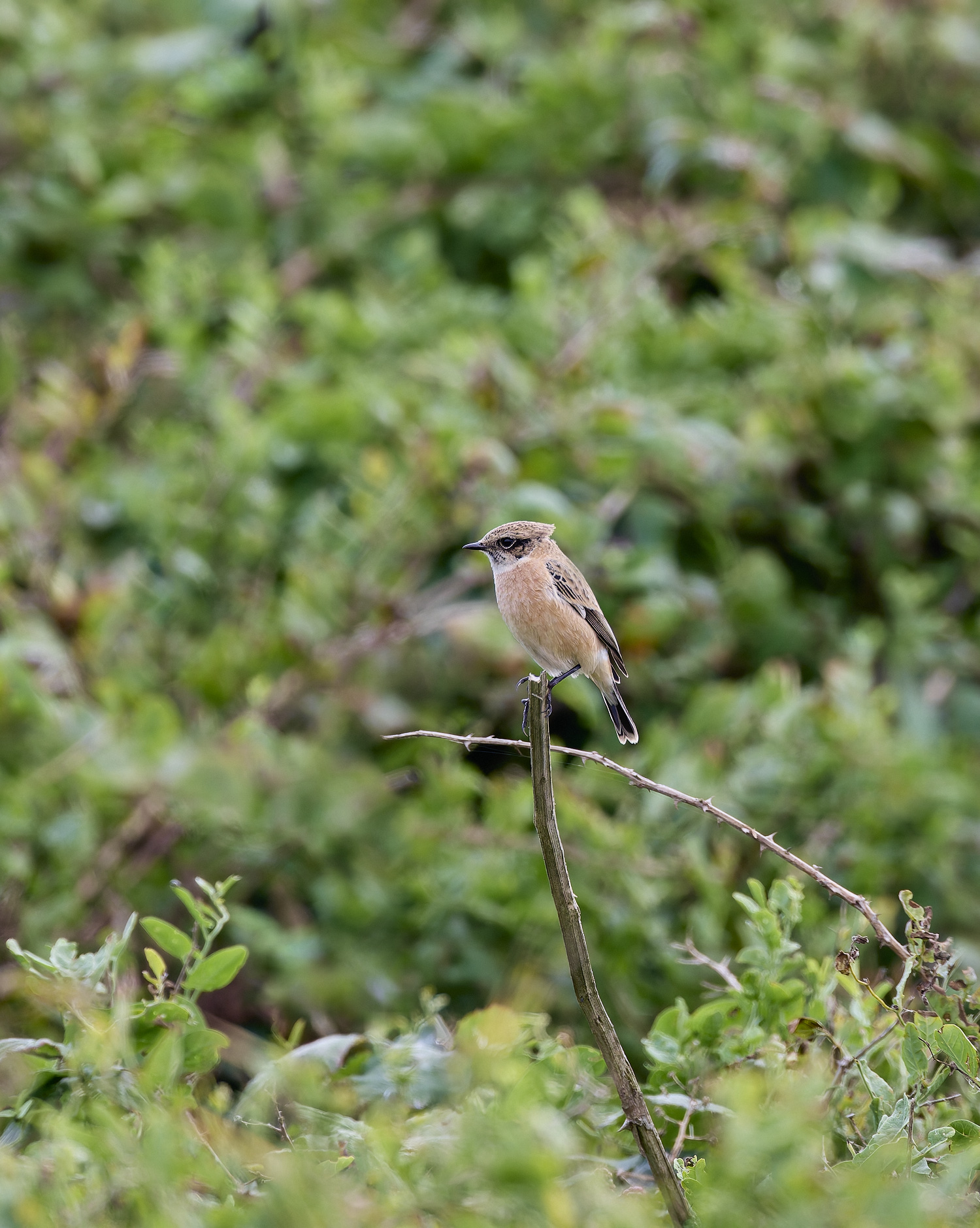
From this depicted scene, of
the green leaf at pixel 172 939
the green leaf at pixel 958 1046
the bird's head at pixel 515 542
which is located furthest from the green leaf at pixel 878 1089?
the bird's head at pixel 515 542

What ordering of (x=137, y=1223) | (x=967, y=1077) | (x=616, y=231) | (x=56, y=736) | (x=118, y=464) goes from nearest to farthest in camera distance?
(x=137, y=1223), (x=967, y=1077), (x=56, y=736), (x=118, y=464), (x=616, y=231)

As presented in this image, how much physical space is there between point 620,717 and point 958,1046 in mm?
1250

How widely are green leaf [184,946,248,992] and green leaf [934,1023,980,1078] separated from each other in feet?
3.37

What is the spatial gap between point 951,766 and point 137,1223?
10.6ft

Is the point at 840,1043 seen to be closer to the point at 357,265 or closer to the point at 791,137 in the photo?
the point at 357,265

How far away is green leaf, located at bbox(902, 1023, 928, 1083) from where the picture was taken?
1.88m

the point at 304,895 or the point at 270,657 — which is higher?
the point at 270,657

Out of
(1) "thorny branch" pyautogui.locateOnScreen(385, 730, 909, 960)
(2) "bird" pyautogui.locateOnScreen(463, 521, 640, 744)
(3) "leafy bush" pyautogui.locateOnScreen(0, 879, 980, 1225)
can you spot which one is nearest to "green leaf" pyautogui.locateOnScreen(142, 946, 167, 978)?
(3) "leafy bush" pyautogui.locateOnScreen(0, 879, 980, 1225)

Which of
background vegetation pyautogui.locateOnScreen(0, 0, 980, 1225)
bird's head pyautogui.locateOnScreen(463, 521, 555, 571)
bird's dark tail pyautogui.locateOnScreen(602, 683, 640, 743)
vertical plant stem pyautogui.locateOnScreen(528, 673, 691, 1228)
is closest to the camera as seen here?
vertical plant stem pyautogui.locateOnScreen(528, 673, 691, 1228)

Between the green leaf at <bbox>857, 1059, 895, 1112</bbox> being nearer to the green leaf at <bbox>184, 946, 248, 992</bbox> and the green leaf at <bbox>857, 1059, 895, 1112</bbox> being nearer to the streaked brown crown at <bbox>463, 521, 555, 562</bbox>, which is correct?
the green leaf at <bbox>184, 946, 248, 992</bbox>

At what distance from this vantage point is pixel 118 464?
→ 4707 millimetres

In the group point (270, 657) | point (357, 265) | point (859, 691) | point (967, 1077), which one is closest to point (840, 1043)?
point (967, 1077)

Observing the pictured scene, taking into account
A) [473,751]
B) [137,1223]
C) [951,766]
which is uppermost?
[137,1223]

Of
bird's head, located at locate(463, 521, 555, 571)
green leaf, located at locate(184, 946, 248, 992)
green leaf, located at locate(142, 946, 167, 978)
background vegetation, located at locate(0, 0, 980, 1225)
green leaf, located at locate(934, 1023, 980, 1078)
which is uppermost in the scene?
bird's head, located at locate(463, 521, 555, 571)
